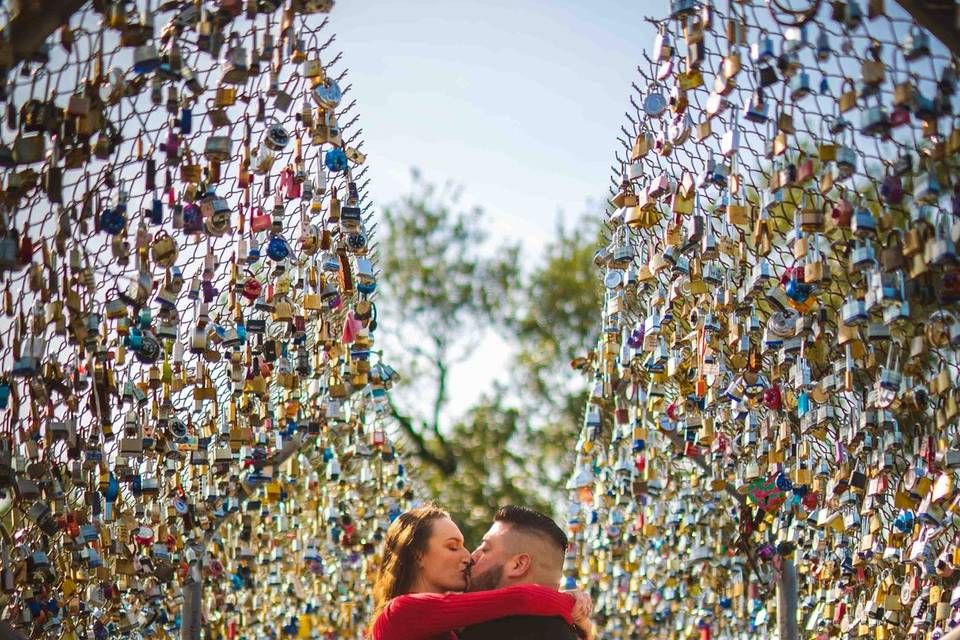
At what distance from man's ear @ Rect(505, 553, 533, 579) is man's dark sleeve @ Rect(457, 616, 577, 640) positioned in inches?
12.9

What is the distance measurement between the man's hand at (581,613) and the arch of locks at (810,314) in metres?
1.07

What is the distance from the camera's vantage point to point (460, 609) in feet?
12.0

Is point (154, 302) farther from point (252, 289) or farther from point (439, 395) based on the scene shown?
point (439, 395)

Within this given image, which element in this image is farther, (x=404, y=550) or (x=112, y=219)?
(x=404, y=550)

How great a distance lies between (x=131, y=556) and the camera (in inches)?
205

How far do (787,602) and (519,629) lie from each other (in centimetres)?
299

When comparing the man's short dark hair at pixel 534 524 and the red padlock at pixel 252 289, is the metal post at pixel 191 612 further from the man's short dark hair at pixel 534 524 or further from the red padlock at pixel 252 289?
the man's short dark hair at pixel 534 524

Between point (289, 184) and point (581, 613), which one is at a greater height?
point (289, 184)

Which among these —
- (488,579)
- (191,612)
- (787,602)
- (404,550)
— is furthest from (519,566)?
(191,612)

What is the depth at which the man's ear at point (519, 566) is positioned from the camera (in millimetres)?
3988

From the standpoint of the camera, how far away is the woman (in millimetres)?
3646

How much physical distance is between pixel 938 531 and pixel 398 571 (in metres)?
1.88

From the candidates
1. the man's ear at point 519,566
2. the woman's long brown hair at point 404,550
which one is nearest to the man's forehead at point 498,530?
the man's ear at point 519,566

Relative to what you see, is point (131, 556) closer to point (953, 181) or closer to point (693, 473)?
point (953, 181)
